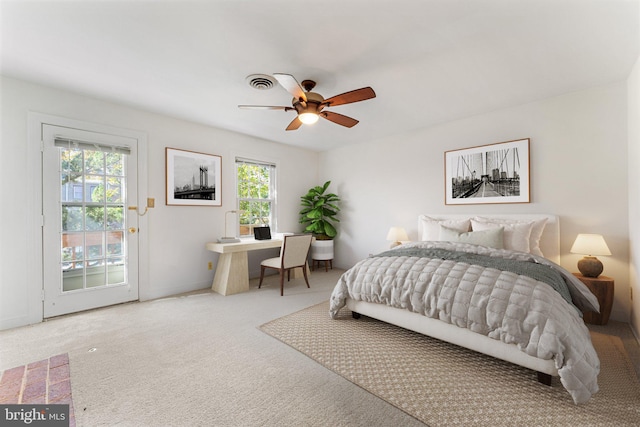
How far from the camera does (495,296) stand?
1.89m

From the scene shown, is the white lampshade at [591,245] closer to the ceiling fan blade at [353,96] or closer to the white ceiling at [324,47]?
the white ceiling at [324,47]

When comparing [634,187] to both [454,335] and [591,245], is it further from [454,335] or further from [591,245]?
[454,335]

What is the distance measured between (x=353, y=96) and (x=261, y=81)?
954 mm

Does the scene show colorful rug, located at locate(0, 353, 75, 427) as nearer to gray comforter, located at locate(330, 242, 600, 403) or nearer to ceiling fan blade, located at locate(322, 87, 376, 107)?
gray comforter, located at locate(330, 242, 600, 403)

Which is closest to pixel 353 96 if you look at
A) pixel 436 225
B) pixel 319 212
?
pixel 436 225

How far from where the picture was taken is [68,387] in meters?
1.75

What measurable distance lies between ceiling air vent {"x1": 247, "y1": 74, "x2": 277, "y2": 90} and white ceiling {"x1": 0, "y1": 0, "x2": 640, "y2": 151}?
67 mm

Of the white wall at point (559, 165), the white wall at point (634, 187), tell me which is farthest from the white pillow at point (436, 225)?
the white wall at point (634, 187)

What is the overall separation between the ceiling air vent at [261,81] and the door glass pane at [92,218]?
2.00m

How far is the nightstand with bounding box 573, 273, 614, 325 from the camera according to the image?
2.61 metres

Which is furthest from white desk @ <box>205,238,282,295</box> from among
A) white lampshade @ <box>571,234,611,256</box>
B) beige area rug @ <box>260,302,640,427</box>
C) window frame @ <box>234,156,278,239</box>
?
white lampshade @ <box>571,234,611,256</box>

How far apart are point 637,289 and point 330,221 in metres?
4.16

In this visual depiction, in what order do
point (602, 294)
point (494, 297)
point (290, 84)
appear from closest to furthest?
point (494, 297)
point (290, 84)
point (602, 294)

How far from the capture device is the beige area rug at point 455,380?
150 centimetres
